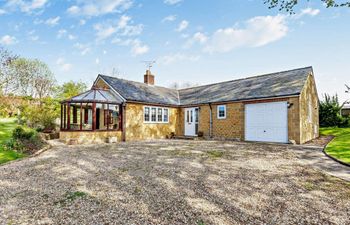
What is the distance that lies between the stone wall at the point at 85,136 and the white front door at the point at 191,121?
22.6ft

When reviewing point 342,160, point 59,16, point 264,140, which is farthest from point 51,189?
point 59,16

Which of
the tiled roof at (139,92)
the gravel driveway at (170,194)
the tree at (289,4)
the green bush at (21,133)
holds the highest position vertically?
the tree at (289,4)

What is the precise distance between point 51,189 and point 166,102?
13.9 meters

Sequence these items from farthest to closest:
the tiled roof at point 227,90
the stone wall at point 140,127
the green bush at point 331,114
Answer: the green bush at point 331,114
the stone wall at point 140,127
the tiled roof at point 227,90

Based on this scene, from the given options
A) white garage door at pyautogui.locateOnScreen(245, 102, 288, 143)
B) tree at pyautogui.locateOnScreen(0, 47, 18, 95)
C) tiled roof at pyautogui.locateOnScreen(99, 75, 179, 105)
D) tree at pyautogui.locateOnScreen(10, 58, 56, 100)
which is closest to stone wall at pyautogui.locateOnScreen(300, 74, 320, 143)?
white garage door at pyautogui.locateOnScreen(245, 102, 288, 143)

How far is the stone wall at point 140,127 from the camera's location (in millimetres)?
15945

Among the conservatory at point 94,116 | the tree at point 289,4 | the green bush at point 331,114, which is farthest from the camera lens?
the green bush at point 331,114

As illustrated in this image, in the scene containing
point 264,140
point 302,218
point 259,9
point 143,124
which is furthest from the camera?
point 143,124

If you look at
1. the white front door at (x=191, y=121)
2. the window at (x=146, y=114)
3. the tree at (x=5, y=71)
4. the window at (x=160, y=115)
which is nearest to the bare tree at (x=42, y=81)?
→ the tree at (x=5, y=71)

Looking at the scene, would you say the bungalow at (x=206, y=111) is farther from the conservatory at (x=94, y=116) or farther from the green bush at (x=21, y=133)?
the green bush at (x=21, y=133)

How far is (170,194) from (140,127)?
12.3 metres

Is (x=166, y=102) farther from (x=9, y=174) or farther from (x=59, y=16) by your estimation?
(x=9, y=174)

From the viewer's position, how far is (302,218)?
3.62 metres

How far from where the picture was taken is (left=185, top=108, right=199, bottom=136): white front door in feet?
60.2
